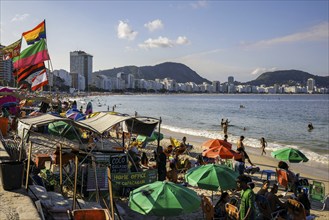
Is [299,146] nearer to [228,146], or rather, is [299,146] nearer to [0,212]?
[228,146]

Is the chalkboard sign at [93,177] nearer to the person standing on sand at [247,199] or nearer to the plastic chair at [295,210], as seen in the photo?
the person standing on sand at [247,199]

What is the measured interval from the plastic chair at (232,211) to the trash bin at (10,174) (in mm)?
3908

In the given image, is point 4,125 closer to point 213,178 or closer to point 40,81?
point 40,81

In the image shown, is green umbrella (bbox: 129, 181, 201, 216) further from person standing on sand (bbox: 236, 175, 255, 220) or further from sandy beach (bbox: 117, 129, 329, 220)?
sandy beach (bbox: 117, 129, 329, 220)

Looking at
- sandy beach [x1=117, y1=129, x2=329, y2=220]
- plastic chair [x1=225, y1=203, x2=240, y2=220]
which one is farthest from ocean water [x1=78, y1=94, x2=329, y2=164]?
plastic chair [x1=225, y1=203, x2=240, y2=220]

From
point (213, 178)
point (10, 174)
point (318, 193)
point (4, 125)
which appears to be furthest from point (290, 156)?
point (4, 125)

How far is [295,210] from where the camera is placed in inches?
258

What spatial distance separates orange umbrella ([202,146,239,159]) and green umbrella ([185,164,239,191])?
2.81 metres

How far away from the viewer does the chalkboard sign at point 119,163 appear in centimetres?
790

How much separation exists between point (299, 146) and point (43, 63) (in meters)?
18.4

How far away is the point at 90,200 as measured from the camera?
7340 millimetres

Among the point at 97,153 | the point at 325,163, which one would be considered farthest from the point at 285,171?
the point at 325,163

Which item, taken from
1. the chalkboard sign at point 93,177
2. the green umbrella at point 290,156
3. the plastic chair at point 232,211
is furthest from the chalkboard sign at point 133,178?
the green umbrella at point 290,156

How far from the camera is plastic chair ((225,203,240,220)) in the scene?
6152 millimetres
